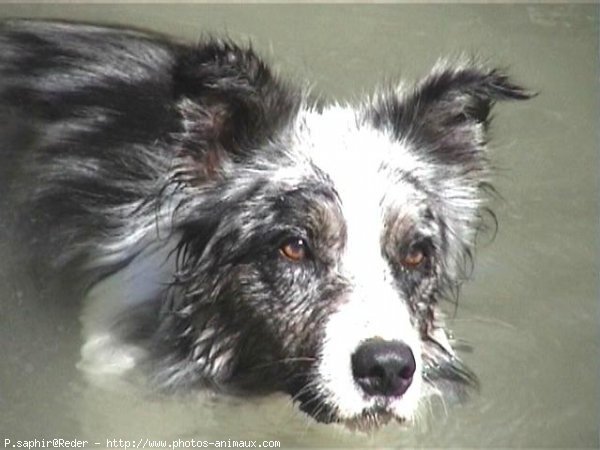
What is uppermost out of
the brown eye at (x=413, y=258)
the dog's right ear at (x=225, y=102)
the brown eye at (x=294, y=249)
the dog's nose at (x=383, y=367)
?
the dog's right ear at (x=225, y=102)

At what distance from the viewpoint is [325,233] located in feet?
4.57

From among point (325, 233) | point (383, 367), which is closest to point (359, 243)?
point (325, 233)

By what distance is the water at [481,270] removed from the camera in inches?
57.6

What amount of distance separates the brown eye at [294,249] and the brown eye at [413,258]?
0.37 ft

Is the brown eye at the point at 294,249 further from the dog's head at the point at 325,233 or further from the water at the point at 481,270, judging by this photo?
the water at the point at 481,270

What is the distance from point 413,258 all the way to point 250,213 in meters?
0.18

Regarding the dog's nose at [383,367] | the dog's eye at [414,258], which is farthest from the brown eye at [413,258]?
the dog's nose at [383,367]

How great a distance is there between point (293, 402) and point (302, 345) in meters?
0.08

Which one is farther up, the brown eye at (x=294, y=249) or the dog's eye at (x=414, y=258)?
the dog's eye at (x=414, y=258)

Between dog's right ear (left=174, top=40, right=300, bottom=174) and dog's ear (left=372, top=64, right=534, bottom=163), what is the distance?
123 mm

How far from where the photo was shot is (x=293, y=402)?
143 centimetres

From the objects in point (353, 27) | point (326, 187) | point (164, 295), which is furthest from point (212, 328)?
point (353, 27)

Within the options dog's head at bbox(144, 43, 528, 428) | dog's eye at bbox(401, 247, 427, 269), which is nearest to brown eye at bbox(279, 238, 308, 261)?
dog's head at bbox(144, 43, 528, 428)

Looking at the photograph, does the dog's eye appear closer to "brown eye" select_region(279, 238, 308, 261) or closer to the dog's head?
the dog's head
